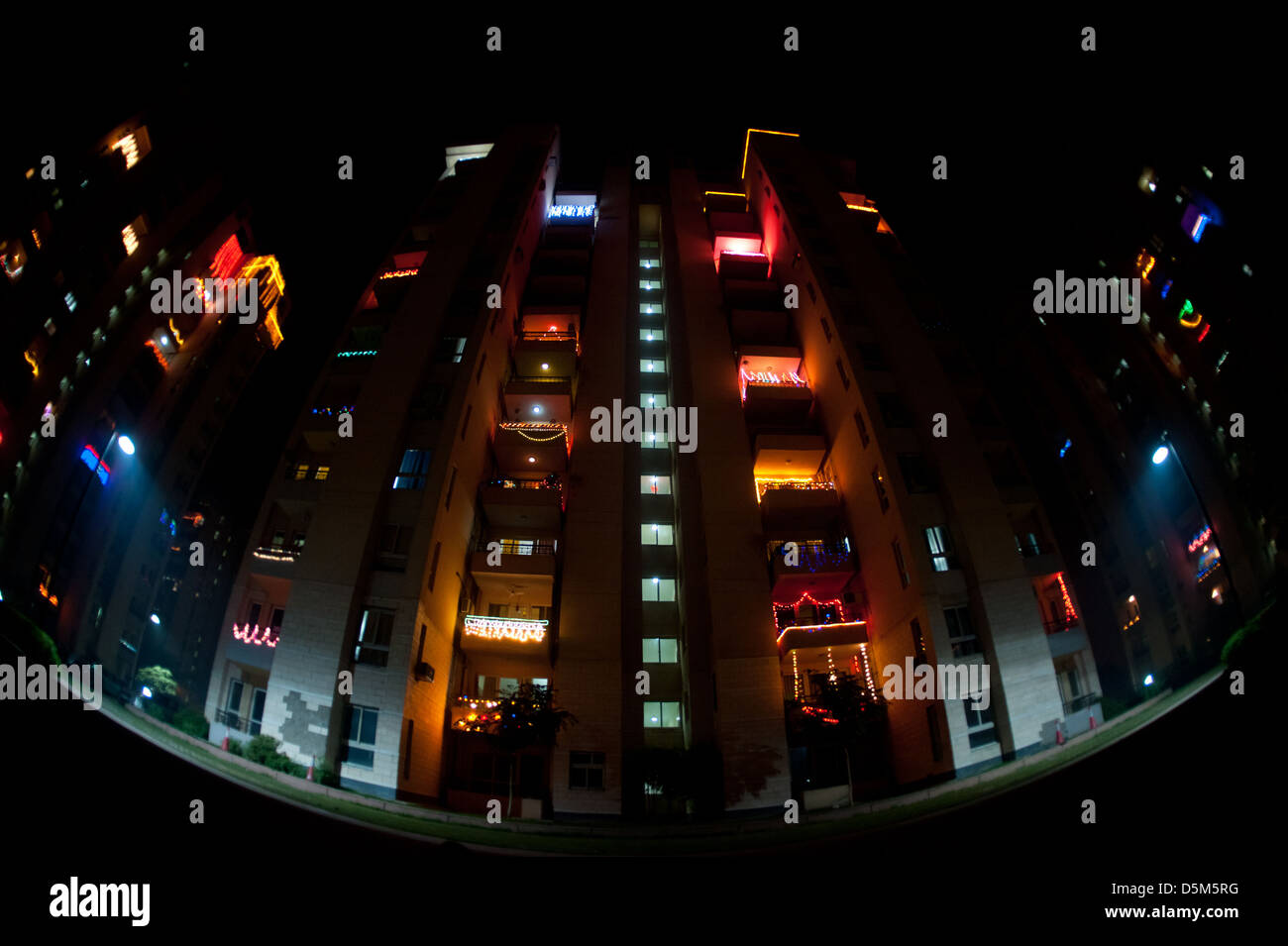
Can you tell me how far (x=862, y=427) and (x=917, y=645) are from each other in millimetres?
10937

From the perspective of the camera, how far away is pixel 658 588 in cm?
2564

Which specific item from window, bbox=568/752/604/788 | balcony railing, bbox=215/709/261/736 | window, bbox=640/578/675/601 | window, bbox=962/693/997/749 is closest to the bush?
balcony railing, bbox=215/709/261/736

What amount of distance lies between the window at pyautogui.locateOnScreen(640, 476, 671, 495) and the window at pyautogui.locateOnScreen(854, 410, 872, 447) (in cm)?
1048

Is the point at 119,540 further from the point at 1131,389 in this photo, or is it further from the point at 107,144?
the point at 1131,389

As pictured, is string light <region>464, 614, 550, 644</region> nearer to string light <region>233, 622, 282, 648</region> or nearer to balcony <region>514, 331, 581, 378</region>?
string light <region>233, 622, 282, 648</region>

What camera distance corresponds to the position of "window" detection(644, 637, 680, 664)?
948 inches

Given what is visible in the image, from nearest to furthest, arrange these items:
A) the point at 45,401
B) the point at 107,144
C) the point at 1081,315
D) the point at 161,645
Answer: the point at 45,401, the point at 107,144, the point at 1081,315, the point at 161,645

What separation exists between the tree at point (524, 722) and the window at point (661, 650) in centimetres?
464

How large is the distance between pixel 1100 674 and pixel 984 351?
19.6 m

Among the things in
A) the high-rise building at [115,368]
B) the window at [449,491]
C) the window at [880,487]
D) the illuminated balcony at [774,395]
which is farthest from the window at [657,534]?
the high-rise building at [115,368]

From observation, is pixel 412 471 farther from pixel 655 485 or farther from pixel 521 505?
pixel 655 485

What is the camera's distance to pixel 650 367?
33719 mm

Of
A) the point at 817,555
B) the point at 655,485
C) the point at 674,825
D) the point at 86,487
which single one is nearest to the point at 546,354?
the point at 655,485
